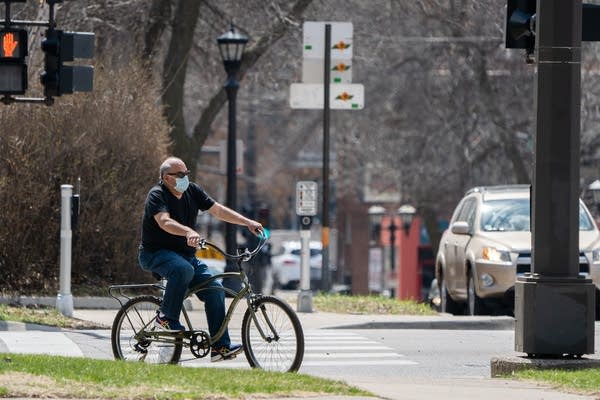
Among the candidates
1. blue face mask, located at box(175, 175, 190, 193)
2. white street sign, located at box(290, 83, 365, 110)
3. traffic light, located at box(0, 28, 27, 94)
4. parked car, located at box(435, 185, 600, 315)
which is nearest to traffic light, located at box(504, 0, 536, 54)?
blue face mask, located at box(175, 175, 190, 193)

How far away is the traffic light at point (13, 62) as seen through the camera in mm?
16891

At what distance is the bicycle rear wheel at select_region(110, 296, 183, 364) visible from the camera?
39.0 feet

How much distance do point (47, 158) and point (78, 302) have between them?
1.97m

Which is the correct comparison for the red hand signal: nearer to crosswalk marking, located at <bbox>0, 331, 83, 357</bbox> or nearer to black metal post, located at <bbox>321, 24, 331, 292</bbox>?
crosswalk marking, located at <bbox>0, 331, 83, 357</bbox>

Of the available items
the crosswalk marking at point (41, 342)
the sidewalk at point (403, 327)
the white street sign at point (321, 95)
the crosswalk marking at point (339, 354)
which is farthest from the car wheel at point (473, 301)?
the crosswalk marking at point (41, 342)

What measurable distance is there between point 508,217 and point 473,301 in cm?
126

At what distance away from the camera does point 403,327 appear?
1766 cm

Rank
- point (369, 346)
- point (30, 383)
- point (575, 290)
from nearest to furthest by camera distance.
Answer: point (30, 383)
point (575, 290)
point (369, 346)

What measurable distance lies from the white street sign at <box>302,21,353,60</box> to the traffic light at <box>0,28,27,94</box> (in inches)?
227

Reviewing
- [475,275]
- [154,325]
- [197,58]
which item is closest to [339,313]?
[475,275]

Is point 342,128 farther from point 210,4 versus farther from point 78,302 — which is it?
point 78,302

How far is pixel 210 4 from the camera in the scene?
28062 millimetres

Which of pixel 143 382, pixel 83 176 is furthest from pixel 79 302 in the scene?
pixel 143 382

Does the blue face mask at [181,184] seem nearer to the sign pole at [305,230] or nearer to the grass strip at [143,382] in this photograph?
the grass strip at [143,382]
